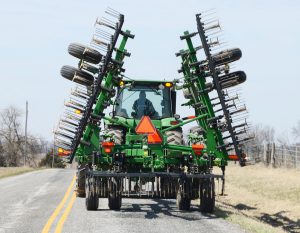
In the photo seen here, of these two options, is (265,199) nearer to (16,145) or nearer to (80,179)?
(80,179)

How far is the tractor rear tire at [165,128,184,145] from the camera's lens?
15250mm

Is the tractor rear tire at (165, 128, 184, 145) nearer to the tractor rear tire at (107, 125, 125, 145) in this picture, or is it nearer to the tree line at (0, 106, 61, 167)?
the tractor rear tire at (107, 125, 125, 145)

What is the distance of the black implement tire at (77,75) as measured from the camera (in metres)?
14.2

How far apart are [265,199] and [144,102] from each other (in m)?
10.8

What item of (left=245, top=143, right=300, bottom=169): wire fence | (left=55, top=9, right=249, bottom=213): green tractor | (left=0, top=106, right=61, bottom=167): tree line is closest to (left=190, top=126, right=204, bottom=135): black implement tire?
(left=55, top=9, right=249, bottom=213): green tractor

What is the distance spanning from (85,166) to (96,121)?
4.03ft

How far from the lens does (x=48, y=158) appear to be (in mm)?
81625

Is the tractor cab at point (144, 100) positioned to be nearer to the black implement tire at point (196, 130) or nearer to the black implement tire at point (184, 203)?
the black implement tire at point (196, 130)

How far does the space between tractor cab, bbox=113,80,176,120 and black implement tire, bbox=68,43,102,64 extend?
1.96 meters

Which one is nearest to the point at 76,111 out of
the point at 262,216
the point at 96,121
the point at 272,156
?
the point at 96,121

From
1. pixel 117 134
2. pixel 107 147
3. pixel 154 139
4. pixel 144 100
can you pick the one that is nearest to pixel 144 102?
pixel 144 100

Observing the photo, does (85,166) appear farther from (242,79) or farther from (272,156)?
(272,156)

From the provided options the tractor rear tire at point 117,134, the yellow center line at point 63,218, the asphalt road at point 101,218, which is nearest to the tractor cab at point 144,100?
the tractor rear tire at point 117,134

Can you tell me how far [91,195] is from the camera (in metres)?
14.3
